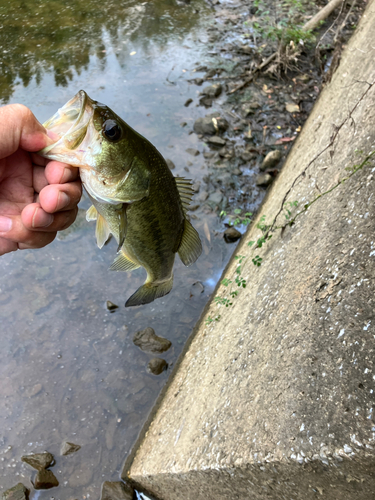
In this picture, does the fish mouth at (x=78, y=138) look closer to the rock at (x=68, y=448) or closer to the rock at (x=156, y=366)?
the rock at (x=156, y=366)

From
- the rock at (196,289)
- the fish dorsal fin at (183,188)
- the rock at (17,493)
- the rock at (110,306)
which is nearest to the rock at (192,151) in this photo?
the rock at (196,289)

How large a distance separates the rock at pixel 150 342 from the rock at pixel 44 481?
1.29m

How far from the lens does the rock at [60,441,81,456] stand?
310cm

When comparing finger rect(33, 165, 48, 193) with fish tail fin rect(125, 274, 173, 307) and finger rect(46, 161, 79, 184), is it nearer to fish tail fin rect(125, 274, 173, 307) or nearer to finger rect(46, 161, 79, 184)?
finger rect(46, 161, 79, 184)

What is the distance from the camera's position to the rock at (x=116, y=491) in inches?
112

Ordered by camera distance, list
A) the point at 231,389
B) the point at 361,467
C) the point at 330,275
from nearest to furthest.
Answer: the point at 361,467
the point at 330,275
the point at 231,389

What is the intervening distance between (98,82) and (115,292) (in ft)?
14.7

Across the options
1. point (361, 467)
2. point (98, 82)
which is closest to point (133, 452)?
point (361, 467)

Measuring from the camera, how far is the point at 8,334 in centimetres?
373

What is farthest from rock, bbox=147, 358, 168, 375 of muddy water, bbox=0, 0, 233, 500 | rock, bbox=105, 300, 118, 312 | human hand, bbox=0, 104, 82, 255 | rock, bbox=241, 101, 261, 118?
rock, bbox=241, 101, 261, 118

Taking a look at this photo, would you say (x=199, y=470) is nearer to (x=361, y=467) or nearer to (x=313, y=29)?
(x=361, y=467)

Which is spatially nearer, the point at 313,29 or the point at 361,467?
the point at 361,467

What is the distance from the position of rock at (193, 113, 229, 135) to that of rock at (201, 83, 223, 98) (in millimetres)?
839

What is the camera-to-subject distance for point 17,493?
279 centimetres
